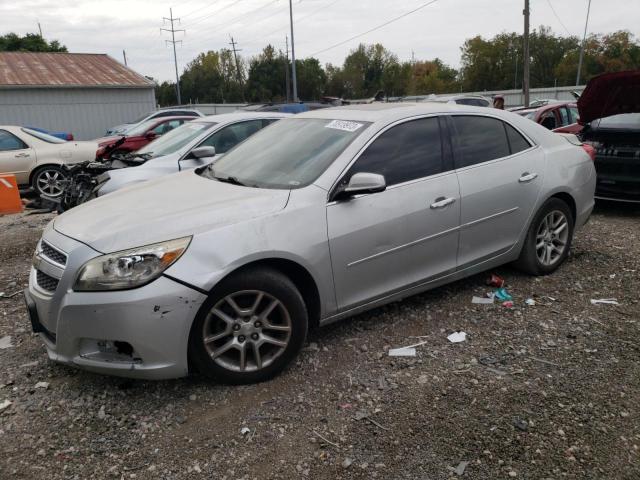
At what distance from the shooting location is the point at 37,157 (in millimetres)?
10312

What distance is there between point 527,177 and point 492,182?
45 cm

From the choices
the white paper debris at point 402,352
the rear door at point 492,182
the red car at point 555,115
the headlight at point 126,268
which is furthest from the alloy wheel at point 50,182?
the red car at point 555,115

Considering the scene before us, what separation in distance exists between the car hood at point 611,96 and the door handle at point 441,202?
5007 millimetres

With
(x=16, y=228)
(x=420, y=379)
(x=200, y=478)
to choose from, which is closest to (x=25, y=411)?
(x=200, y=478)

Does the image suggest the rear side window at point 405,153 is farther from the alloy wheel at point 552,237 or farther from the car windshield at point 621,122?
the car windshield at point 621,122

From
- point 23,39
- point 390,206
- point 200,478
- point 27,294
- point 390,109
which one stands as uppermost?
point 23,39

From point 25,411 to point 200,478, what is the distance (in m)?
1.29

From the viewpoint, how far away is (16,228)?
26.1 feet

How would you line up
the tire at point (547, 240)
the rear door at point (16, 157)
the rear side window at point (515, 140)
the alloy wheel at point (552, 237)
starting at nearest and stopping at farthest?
the rear side window at point (515, 140), the tire at point (547, 240), the alloy wheel at point (552, 237), the rear door at point (16, 157)

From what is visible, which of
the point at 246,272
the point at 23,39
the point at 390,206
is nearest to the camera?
the point at 246,272

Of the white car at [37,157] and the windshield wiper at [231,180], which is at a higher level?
the windshield wiper at [231,180]

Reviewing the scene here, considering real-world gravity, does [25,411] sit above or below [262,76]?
below

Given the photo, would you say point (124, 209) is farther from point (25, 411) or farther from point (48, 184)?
point (48, 184)

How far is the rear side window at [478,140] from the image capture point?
431 centimetres
